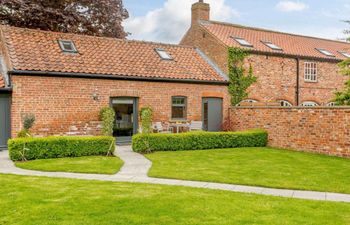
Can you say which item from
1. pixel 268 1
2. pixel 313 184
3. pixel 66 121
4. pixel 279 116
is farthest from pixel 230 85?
pixel 313 184

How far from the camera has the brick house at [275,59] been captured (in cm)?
2242

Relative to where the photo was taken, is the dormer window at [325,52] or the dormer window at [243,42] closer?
the dormer window at [243,42]

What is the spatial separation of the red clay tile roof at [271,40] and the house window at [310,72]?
2.10ft

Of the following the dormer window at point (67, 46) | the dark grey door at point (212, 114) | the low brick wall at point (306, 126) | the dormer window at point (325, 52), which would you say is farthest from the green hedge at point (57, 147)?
the dormer window at point (325, 52)

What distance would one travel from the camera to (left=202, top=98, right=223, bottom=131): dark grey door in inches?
785

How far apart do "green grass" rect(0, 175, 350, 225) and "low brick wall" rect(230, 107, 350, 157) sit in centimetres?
783

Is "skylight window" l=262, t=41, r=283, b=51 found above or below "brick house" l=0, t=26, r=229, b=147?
above

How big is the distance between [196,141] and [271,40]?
1411 centimetres

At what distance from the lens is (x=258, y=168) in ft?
35.4

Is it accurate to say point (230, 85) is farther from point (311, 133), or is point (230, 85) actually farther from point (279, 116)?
point (311, 133)

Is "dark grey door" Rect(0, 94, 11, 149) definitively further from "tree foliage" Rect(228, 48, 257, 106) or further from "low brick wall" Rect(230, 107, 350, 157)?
"tree foliage" Rect(228, 48, 257, 106)

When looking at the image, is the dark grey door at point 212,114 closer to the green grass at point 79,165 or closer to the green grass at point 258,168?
the green grass at point 258,168

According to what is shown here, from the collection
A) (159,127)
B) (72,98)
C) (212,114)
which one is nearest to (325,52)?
(212,114)

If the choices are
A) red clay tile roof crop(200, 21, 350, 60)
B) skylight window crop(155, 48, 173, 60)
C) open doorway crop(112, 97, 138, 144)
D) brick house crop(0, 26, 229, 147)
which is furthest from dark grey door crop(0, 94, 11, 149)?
red clay tile roof crop(200, 21, 350, 60)
